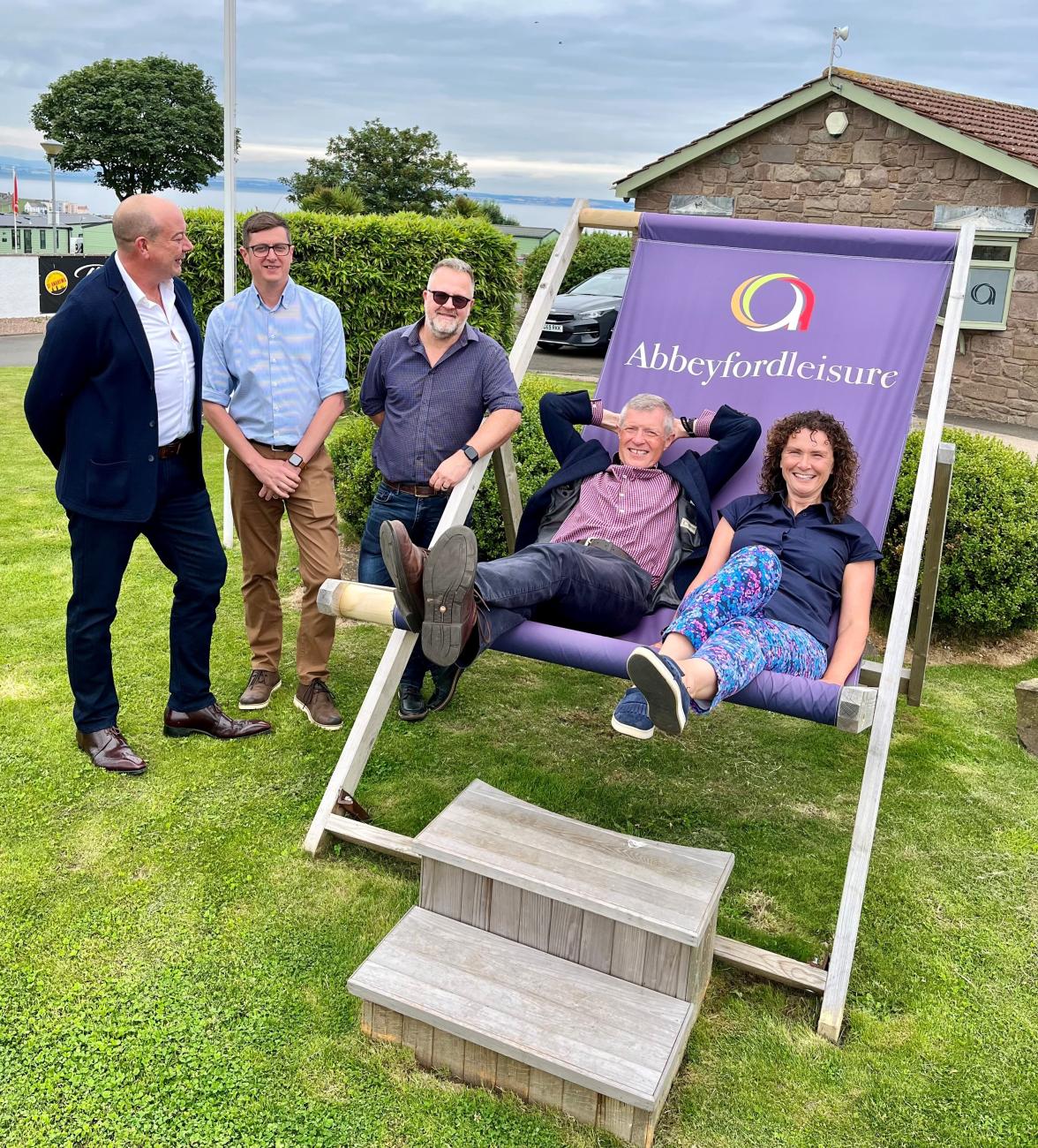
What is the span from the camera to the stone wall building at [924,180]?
11.5 meters

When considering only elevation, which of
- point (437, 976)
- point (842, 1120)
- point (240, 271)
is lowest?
point (842, 1120)

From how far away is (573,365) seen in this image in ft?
47.4

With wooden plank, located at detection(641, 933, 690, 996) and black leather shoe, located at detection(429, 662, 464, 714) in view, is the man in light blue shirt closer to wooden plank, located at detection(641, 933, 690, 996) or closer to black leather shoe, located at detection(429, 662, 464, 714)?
black leather shoe, located at detection(429, 662, 464, 714)

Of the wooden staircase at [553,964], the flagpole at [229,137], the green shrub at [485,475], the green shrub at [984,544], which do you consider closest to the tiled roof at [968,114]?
the green shrub at [984,544]

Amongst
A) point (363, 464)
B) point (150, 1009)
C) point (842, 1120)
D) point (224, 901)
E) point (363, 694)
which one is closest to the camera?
point (842, 1120)

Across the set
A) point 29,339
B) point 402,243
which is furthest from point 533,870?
point 29,339

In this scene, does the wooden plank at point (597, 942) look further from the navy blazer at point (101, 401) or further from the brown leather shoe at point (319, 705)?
the navy blazer at point (101, 401)

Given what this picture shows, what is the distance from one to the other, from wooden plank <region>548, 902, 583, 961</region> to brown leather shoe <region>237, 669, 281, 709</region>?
6.30ft

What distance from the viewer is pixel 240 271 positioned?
986 cm

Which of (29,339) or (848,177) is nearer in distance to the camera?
(848,177)

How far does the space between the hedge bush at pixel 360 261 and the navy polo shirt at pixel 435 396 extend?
629 cm

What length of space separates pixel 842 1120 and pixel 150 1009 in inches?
63.0

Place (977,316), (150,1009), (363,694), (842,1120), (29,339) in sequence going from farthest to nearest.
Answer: (29,339)
(977,316)
(363,694)
(150,1009)
(842,1120)

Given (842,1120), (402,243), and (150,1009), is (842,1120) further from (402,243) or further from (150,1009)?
(402,243)
